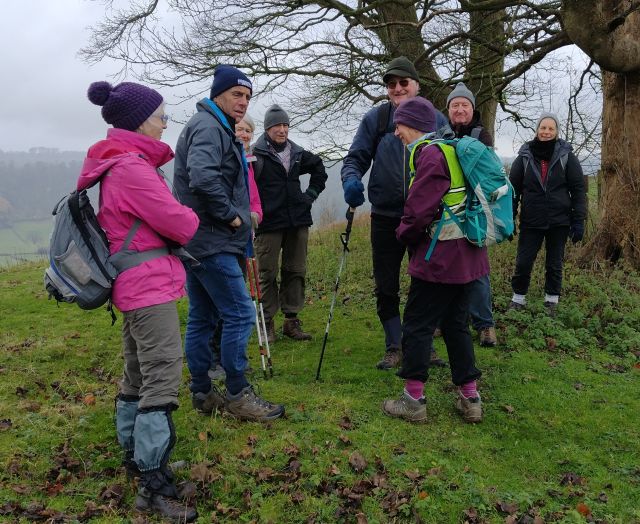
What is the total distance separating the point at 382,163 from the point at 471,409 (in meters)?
2.32

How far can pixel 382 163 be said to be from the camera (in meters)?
4.96

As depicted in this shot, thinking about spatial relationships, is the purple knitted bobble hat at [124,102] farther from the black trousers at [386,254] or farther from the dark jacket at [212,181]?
the black trousers at [386,254]

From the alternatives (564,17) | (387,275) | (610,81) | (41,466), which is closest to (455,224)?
(387,275)

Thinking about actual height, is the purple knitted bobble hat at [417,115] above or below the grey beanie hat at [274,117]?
below

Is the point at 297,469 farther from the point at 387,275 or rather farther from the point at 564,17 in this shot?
the point at 564,17

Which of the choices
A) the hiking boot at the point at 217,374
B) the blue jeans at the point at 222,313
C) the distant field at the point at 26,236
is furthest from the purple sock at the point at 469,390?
the distant field at the point at 26,236

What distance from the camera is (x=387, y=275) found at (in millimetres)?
5102

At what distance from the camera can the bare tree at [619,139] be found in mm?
7508

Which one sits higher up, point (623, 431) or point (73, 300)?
point (73, 300)

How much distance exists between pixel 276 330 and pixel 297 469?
352 cm

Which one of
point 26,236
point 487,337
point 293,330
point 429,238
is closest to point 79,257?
point 429,238

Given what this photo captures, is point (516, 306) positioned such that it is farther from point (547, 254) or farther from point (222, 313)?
point (222, 313)

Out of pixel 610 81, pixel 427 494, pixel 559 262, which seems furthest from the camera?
pixel 610 81

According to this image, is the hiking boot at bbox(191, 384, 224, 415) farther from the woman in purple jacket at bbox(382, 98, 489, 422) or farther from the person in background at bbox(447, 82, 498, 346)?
the person in background at bbox(447, 82, 498, 346)
